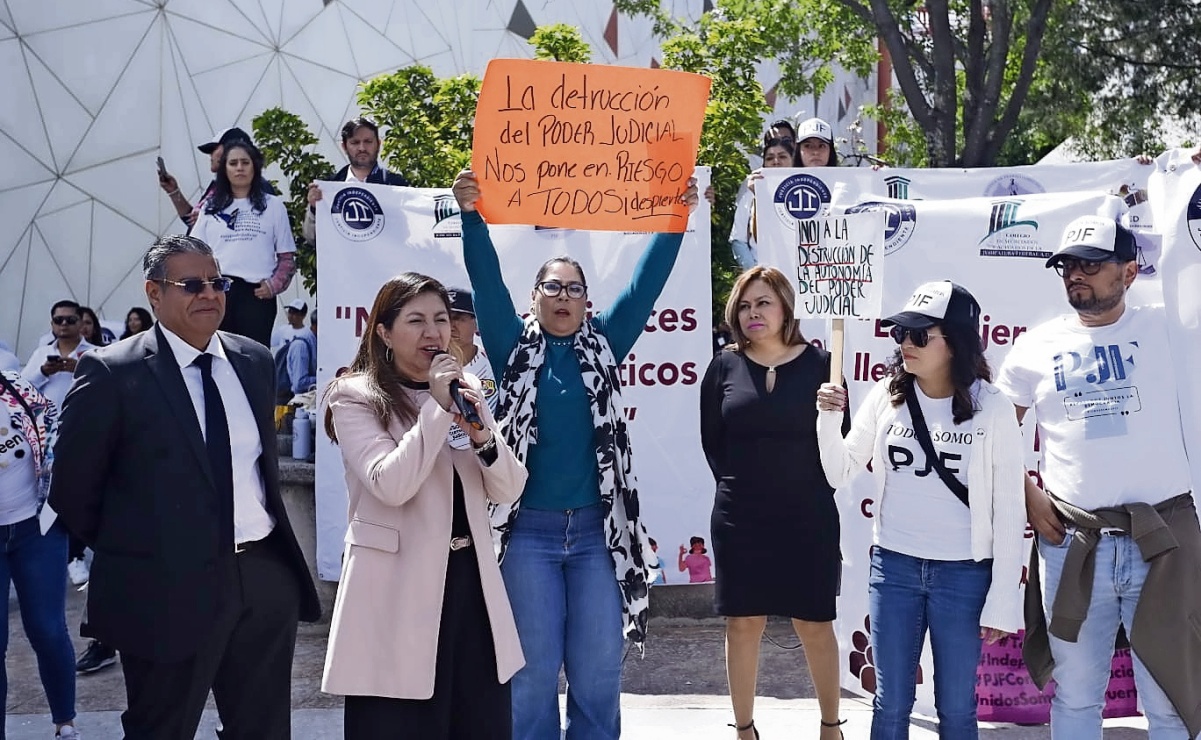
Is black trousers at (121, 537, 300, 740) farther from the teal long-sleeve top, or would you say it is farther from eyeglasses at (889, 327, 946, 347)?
eyeglasses at (889, 327, 946, 347)

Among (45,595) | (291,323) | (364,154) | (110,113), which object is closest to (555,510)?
(45,595)

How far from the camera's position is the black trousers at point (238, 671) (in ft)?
12.6

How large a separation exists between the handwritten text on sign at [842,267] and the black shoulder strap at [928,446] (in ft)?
1.21

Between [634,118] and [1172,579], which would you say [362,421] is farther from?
[1172,579]

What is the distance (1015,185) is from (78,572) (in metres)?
6.40

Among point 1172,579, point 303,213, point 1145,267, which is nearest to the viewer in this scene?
point 1172,579

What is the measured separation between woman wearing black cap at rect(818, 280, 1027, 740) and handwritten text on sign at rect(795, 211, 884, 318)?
229 millimetres

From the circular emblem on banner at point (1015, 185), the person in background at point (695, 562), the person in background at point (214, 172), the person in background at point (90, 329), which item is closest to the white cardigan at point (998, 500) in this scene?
the circular emblem on banner at point (1015, 185)

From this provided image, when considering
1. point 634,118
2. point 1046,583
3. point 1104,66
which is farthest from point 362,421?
point 1104,66

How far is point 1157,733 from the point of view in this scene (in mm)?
4375

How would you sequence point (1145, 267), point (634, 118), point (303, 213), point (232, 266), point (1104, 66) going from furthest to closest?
point (1104, 66), point (303, 213), point (232, 266), point (1145, 267), point (634, 118)

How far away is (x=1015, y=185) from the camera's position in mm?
6176

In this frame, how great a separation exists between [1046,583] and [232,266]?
4.90 meters

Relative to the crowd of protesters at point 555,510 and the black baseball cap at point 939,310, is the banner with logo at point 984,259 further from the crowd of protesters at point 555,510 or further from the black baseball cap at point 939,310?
the black baseball cap at point 939,310
